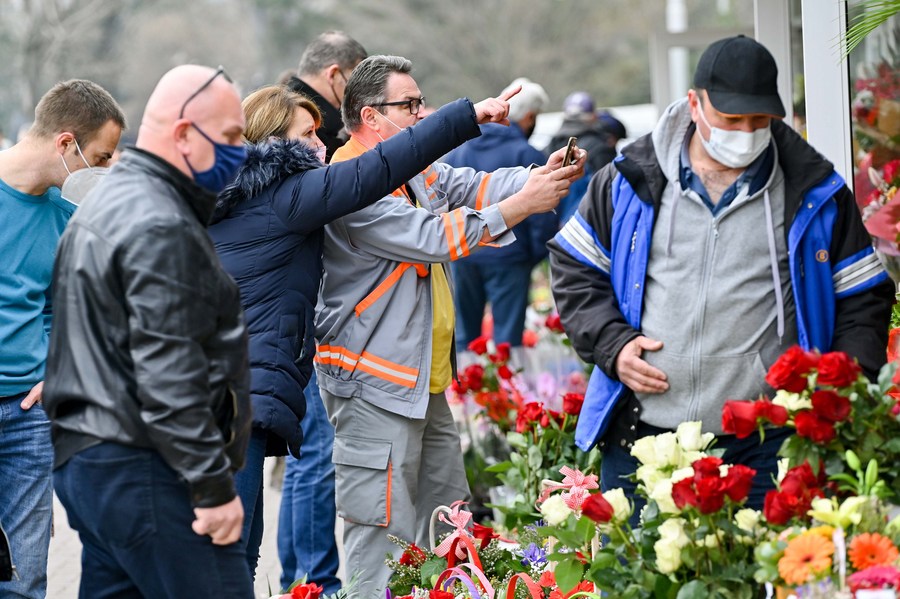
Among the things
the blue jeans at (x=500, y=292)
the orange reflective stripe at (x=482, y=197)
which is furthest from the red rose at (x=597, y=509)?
the blue jeans at (x=500, y=292)

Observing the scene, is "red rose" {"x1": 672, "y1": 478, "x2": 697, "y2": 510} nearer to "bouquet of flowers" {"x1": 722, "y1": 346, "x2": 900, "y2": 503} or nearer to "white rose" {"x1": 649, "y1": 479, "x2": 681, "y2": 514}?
"white rose" {"x1": 649, "y1": 479, "x2": 681, "y2": 514}

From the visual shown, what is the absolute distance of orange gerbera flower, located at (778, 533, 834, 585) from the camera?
2.43 meters

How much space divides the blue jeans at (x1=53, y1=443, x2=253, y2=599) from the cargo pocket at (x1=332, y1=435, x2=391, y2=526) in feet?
4.00

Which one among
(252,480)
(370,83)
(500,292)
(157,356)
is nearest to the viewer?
(157,356)

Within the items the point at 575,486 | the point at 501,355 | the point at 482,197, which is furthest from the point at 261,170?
the point at 501,355

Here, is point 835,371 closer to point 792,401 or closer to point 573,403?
point 792,401

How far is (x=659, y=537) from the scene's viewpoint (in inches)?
112

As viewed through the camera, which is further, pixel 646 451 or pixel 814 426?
pixel 646 451

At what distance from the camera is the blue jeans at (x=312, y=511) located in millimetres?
4891

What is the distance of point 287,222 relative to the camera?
3.68m

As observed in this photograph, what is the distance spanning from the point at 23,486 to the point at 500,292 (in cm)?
474

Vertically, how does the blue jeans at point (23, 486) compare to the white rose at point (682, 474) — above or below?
below

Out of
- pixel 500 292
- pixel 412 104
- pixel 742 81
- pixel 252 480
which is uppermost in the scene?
pixel 742 81

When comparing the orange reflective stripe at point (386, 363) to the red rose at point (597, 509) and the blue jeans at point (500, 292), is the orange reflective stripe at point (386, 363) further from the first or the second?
the blue jeans at point (500, 292)
